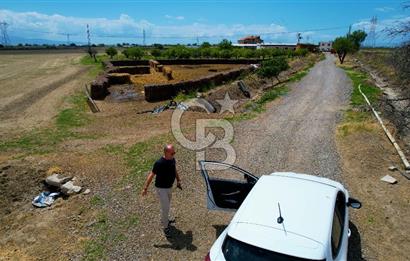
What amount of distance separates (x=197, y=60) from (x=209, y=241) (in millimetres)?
42864

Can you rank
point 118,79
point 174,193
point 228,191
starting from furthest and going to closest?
point 118,79 < point 174,193 < point 228,191

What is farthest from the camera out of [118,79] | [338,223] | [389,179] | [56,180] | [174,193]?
[118,79]

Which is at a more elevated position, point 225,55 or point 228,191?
point 225,55

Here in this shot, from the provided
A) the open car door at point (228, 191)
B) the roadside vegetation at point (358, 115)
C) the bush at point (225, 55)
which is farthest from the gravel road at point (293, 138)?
the bush at point (225, 55)

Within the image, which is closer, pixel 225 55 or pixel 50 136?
pixel 50 136

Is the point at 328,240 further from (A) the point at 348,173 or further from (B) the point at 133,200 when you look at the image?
(A) the point at 348,173

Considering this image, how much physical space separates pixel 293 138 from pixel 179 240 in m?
7.60

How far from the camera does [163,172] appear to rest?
22.3 feet

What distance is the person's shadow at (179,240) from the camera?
669 cm

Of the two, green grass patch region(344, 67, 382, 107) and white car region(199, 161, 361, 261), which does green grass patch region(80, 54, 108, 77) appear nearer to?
green grass patch region(344, 67, 382, 107)

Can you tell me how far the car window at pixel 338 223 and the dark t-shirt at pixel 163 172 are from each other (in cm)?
306

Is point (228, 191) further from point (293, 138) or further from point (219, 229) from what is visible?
point (293, 138)

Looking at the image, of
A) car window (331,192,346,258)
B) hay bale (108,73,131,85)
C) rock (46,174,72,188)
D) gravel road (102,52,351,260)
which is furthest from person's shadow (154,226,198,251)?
hay bale (108,73,131,85)

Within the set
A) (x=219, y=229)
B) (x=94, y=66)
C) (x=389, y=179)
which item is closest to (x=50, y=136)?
(x=219, y=229)
